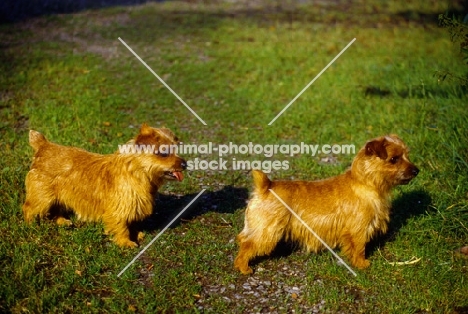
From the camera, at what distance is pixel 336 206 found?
15.9 ft

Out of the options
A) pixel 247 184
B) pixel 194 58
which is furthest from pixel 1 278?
pixel 194 58

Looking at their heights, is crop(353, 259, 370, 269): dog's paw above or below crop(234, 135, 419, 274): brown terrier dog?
below

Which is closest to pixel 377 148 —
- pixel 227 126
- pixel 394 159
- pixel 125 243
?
pixel 394 159

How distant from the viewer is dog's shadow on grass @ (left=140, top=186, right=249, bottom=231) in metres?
5.65

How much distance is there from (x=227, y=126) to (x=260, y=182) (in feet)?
11.1

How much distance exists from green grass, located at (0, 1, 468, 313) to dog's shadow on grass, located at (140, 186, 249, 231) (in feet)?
0.08

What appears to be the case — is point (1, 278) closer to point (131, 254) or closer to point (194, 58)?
point (131, 254)

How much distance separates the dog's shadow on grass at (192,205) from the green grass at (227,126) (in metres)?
0.02

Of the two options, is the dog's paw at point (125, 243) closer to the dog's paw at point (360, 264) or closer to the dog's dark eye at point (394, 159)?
the dog's paw at point (360, 264)


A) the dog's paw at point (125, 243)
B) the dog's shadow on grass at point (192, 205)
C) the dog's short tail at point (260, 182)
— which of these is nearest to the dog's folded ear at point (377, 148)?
the dog's short tail at point (260, 182)

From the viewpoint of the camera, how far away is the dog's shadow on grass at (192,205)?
18.5 ft

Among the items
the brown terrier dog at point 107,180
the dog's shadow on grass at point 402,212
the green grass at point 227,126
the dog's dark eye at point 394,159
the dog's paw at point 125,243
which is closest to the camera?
the green grass at point 227,126

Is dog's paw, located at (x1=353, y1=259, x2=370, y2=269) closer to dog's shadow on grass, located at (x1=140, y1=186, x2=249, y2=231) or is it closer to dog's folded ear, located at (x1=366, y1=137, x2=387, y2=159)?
dog's folded ear, located at (x1=366, y1=137, x2=387, y2=159)

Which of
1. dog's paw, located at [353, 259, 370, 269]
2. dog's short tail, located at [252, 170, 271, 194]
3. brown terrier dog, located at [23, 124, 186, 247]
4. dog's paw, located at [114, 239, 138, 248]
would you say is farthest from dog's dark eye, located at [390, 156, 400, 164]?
dog's paw, located at [114, 239, 138, 248]
